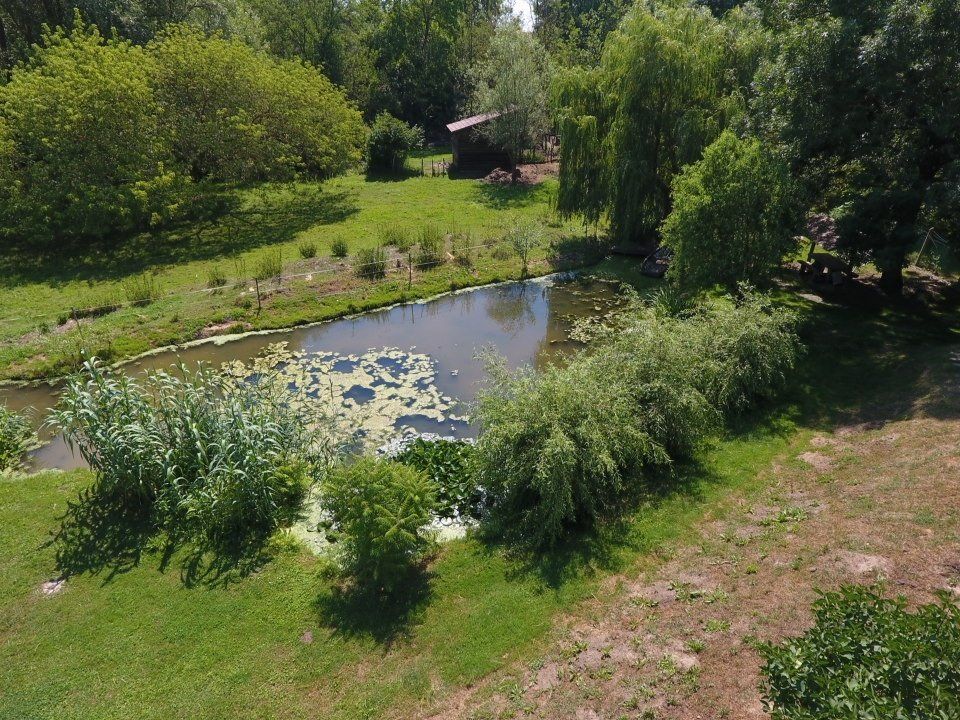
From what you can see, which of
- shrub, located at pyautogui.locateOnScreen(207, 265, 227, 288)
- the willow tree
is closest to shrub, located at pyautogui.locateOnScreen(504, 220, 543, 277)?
the willow tree

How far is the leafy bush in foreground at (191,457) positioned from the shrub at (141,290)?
8668 mm

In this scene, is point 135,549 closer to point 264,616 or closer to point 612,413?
point 264,616

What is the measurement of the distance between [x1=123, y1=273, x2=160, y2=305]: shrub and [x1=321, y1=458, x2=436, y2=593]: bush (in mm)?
13286

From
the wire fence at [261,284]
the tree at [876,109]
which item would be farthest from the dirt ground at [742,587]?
the wire fence at [261,284]

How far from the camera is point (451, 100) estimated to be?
152 ft

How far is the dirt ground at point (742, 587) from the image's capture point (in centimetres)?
651

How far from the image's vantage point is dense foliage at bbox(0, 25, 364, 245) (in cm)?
2153

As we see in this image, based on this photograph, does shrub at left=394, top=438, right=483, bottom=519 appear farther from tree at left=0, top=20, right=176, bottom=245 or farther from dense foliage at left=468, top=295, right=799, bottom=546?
tree at left=0, top=20, right=176, bottom=245

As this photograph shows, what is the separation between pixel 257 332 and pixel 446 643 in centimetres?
1246

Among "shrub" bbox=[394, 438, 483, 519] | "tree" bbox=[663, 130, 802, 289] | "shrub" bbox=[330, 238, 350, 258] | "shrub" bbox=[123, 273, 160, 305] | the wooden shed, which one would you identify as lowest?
"shrub" bbox=[394, 438, 483, 519]

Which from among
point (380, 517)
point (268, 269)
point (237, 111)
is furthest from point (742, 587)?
point (237, 111)

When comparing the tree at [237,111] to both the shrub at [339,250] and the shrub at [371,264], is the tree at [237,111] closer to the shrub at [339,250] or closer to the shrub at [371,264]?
the shrub at [339,250]

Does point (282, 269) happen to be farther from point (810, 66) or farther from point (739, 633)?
point (739, 633)

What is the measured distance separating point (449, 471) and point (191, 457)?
4.45 metres
